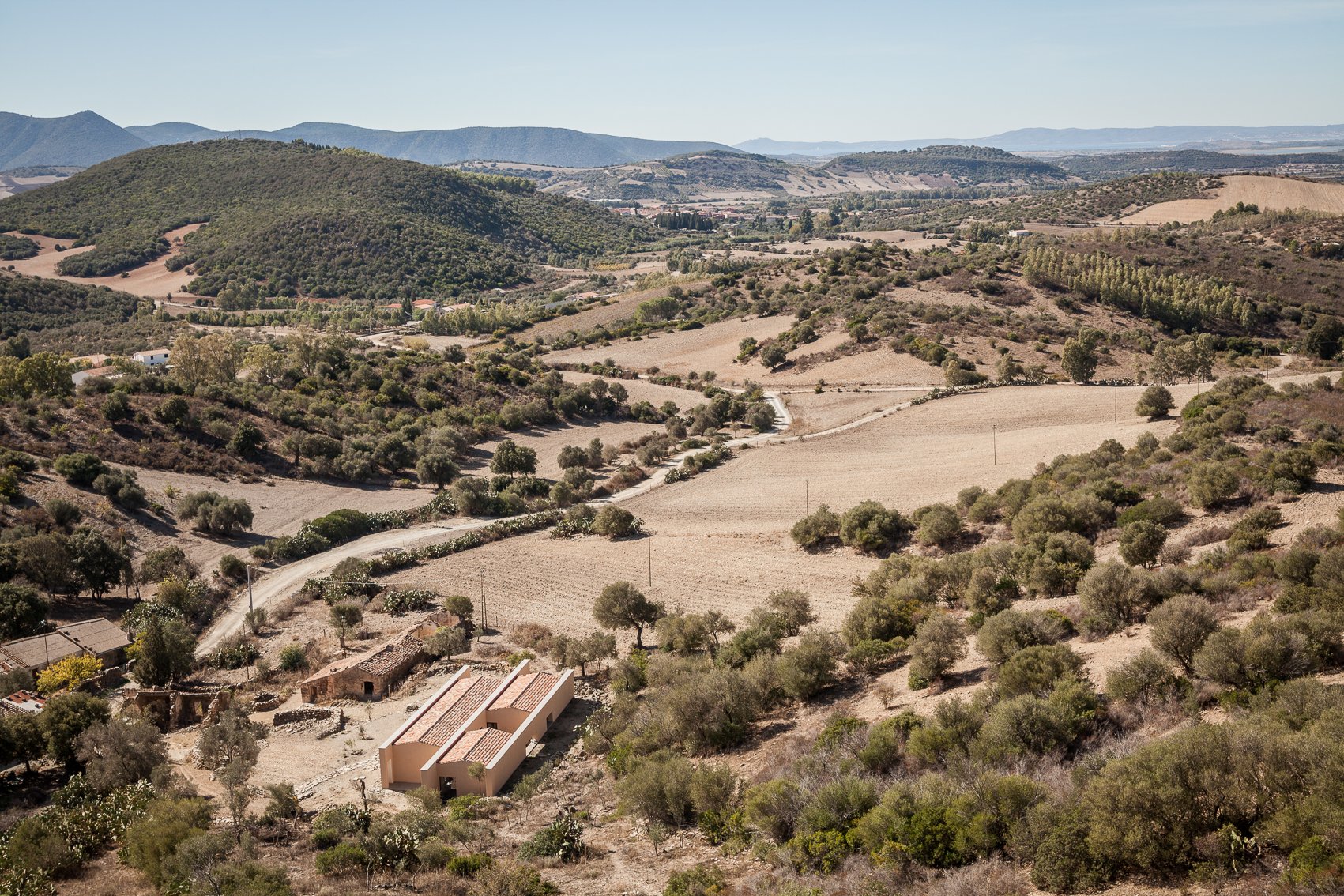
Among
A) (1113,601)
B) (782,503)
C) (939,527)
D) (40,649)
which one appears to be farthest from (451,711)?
(782,503)

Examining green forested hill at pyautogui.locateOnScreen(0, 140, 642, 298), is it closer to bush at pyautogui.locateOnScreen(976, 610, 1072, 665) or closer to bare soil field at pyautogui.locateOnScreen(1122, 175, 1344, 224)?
bare soil field at pyautogui.locateOnScreen(1122, 175, 1344, 224)

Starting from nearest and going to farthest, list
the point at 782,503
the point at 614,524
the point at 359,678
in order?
the point at 359,678, the point at 614,524, the point at 782,503

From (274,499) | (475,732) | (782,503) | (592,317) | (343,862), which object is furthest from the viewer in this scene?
(592,317)

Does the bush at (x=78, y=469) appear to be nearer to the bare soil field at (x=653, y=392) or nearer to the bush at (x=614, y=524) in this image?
the bush at (x=614, y=524)

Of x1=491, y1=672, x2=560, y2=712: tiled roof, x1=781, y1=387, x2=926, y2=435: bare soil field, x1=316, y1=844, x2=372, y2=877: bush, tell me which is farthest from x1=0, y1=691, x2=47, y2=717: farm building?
x1=781, y1=387, x2=926, y2=435: bare soil field

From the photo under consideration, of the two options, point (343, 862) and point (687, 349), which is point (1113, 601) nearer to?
point (343, 862)
